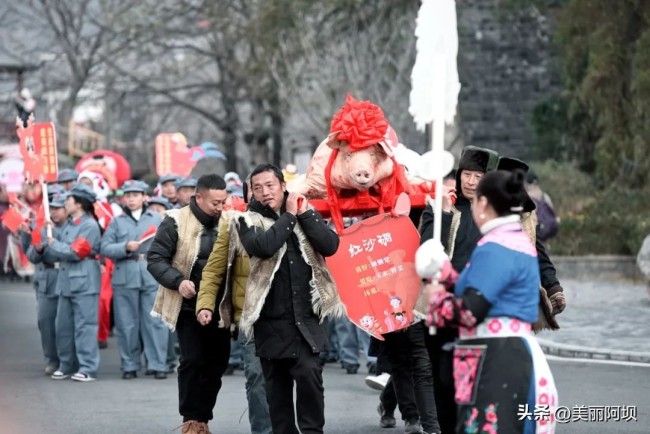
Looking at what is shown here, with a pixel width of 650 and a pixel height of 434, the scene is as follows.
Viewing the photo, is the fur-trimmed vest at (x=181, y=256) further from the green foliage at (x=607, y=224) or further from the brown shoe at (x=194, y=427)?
the green foliage at (x=607, y=224)

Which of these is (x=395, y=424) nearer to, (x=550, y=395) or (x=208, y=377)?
(x=208, y=377)

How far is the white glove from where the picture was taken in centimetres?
652

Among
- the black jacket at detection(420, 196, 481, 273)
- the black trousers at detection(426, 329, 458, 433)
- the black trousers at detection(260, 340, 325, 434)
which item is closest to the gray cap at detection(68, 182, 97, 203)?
the black trousers at detection(260, 340, 325, 434)

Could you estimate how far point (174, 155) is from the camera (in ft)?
61.9

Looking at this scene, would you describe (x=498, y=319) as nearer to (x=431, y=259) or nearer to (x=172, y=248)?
(x=431, y=259)

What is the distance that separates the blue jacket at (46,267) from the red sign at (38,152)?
73 centimetres

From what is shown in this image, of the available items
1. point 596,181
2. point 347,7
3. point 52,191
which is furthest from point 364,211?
point 347,7

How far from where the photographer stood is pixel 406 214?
30.1ft

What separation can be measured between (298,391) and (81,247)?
17.8 feet

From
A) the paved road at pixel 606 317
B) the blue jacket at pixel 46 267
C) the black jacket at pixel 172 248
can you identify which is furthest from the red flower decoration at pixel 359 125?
the paved road at pixel 606 317

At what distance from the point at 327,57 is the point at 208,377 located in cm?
2353

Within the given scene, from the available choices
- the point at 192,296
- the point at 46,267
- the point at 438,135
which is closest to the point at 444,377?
the point at 438,135

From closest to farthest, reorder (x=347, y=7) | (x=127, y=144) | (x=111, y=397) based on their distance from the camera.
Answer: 1. (x=111, y=397)
2. (x=347, y=7)
3. (x=127, y=144)

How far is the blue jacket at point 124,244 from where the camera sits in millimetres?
13594
